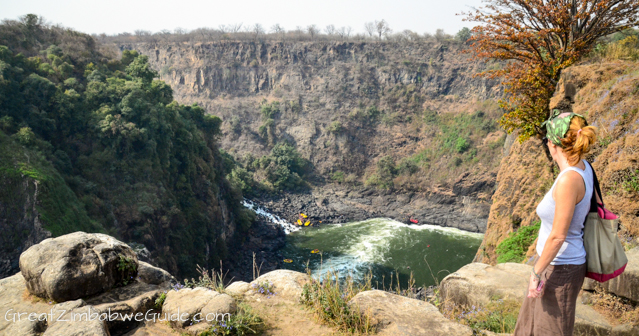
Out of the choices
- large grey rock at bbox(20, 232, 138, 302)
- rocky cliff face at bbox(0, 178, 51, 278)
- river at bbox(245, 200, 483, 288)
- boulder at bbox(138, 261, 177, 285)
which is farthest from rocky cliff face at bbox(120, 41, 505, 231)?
large grey rock at bbox(20, 232, 138, 302)

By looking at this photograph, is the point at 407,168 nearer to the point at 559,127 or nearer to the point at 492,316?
the point at 492,316

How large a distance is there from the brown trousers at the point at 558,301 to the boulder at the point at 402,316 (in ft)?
4.07

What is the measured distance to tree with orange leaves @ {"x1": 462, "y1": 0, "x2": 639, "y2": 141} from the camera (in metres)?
7.86

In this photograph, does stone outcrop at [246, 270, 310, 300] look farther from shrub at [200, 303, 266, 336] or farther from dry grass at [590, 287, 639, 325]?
dry grass at [590, 287, 639, 325]

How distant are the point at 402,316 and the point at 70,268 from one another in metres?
4.28

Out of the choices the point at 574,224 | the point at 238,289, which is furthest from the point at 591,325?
the point at 238,289

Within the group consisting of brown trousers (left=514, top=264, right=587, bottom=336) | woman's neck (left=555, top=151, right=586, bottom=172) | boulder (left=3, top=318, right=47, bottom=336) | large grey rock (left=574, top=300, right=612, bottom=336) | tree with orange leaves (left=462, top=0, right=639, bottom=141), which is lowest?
boulder (left=3, top=318, right=47, bottom=336)

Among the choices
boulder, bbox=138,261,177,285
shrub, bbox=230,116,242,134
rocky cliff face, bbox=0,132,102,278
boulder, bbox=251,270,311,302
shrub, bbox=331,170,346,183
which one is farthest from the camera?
shrub, bbox=230,116,242,134

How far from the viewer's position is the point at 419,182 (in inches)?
1420

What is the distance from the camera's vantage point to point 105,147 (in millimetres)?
19297

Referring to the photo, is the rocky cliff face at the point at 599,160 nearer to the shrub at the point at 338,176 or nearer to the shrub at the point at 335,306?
the shrub at the point at 335,306

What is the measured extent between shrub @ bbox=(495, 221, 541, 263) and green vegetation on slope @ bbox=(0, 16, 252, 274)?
15.7 m

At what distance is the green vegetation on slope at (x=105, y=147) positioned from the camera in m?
16.5

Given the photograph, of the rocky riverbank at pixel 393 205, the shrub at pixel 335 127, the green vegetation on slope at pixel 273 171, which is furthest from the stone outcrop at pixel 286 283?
the shrub at pixel 335 127
